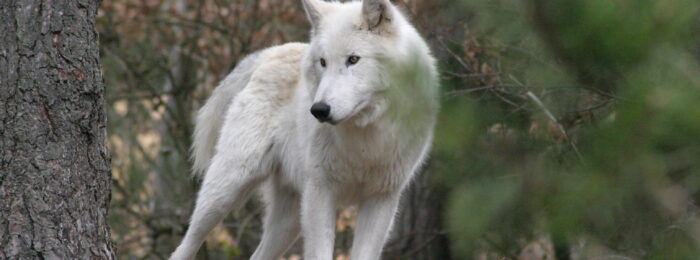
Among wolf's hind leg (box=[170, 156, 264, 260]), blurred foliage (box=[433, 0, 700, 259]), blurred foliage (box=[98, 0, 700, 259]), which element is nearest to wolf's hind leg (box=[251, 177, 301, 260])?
wolf's hind leg (box=[170, 156, 264, 260])

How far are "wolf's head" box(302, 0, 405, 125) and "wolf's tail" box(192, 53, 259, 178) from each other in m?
1.18

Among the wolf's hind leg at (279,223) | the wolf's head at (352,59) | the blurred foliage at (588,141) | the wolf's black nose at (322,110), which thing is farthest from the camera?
the wolf's hind leg at (279,223)

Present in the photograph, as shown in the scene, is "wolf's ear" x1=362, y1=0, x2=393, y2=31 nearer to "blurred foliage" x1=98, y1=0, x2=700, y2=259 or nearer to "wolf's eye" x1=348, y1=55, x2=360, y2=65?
"wolf's eye" x1=348, y1=55, x2=360, y2=65

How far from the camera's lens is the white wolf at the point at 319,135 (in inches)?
156

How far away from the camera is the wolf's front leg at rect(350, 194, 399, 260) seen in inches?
173

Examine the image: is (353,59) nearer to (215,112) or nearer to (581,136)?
(215,112)

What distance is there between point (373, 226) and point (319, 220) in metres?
0.31

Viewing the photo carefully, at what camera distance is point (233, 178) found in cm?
478

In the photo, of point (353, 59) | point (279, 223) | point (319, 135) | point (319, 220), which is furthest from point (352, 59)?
point (279, 223)

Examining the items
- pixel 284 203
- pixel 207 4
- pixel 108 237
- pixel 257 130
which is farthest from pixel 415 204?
pixel 108 237

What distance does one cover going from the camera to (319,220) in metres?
4.34

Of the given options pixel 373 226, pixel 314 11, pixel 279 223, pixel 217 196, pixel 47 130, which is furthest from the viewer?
pixel 279 223

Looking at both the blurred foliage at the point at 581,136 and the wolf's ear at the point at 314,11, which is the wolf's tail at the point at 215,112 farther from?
the blurred foliage at the point at 581,136

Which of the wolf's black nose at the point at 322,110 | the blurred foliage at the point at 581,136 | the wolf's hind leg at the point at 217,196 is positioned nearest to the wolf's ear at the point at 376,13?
the wolf's black nose at the point at 322,110
